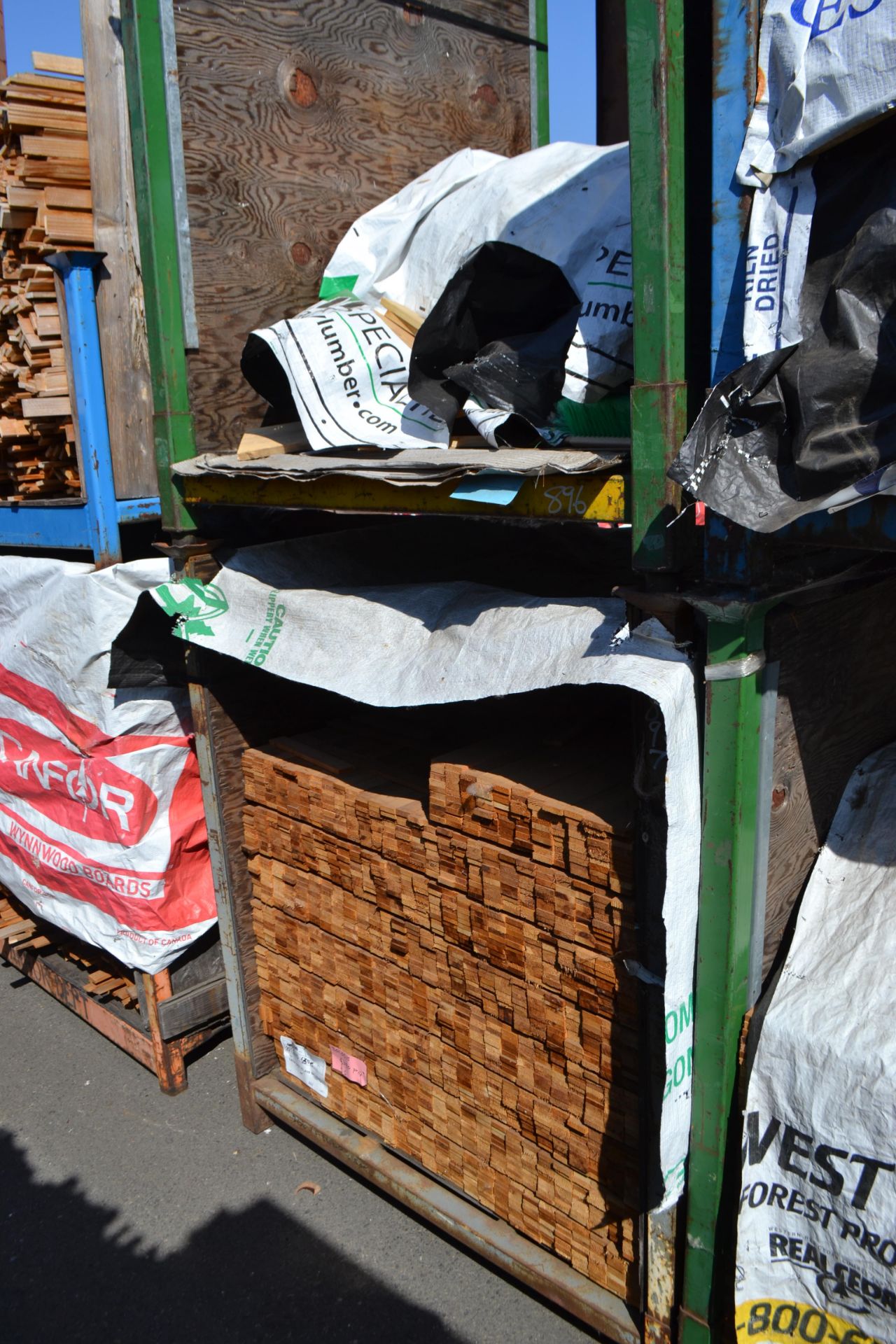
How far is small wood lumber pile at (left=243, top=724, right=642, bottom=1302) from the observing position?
2.82 metres

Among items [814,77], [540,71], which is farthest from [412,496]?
Answer: [540,71]

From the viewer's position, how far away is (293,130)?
3848 mm

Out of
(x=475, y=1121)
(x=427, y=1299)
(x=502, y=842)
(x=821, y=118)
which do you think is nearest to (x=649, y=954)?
(x=502, y=842)

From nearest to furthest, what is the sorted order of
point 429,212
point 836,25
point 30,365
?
point 836,25
point 429,212
point 30,365

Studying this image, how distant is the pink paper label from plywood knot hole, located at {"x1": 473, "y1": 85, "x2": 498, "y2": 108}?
3.98 meters

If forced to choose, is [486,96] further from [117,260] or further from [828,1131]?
[828,1131]

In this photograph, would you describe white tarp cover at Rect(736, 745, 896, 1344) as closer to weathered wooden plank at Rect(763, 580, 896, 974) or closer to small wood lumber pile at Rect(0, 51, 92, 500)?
weathered wooden plank at Rect(763, 580, 896, 974)

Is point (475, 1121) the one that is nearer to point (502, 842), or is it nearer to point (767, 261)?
point (502, 842)

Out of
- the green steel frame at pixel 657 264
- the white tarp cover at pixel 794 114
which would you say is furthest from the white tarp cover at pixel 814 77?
the green steel frame at pixel 657 264

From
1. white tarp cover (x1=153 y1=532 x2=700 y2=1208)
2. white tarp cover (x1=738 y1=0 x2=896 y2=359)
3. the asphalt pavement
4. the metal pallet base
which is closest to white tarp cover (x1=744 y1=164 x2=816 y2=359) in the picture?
white tarp cover (x1=738 y1=0 x2=896 y2=359)

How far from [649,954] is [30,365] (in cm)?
358

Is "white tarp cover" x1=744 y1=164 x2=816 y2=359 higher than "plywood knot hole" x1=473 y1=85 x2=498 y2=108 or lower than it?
lower

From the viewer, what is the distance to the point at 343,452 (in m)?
3.17

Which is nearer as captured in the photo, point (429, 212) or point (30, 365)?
point (429, 212)
